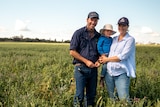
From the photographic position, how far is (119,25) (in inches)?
211

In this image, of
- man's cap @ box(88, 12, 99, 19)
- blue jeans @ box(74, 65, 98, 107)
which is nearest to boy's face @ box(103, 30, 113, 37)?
man's cap @ box(88, 12, 99, 19)

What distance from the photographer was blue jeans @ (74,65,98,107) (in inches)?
221

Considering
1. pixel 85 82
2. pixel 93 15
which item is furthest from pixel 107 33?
pixel 85 82

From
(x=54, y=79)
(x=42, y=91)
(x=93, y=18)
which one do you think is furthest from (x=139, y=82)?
(x=93, y=18)

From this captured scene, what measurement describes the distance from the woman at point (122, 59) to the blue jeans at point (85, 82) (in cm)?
33

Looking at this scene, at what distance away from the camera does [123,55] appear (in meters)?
5.30

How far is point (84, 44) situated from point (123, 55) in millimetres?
700

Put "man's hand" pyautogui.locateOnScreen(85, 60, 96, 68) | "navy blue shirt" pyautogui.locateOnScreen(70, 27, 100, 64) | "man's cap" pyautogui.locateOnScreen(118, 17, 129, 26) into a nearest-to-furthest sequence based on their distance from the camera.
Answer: "man's cap" pyautogui.locateOnScreen(118, 17, 129, 26), "man's hand" pyautogui.locateOnScreen(85, 60, 96, 68), "navy blue shirt" pyautogui.locateOnScreen(70, 27, 100, 64)

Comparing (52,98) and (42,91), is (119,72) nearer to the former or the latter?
(52,98)

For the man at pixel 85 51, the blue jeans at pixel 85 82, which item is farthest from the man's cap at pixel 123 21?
the blue jeans at pixel 85 82

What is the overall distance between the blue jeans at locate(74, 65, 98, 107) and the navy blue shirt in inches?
8.4

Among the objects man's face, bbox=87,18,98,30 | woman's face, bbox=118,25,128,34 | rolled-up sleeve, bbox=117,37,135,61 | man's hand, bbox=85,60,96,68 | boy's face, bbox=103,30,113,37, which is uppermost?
man's face, bbox=87,18,98,30

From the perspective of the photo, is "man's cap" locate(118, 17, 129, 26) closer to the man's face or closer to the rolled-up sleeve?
the rolled-up sleeve

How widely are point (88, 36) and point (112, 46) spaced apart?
17.5 inches
